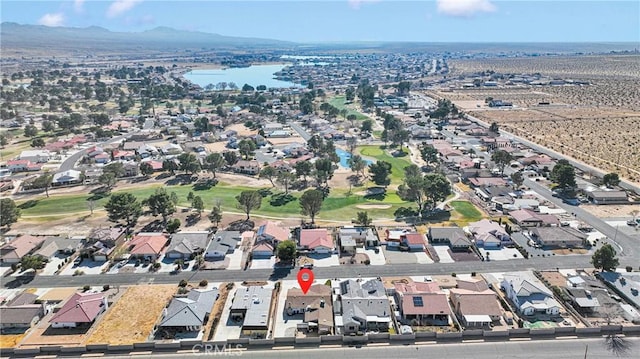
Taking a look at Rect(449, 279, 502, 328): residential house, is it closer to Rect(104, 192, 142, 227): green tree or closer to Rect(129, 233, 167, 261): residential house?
Rect(129, 233, 167, 261): residential house

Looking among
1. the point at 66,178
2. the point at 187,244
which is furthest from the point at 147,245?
the point at 66,178

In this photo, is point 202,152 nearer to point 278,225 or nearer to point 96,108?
point 278,225

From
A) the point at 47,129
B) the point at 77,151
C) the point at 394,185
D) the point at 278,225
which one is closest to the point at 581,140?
the point at 394,185

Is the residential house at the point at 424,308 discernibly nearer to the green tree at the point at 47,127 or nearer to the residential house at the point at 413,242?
the residential house at the point at 413,242

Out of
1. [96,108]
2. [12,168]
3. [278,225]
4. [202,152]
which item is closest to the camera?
[278,225]

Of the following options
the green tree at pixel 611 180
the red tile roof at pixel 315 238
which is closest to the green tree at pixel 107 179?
the red tile roof at pixel 315 238

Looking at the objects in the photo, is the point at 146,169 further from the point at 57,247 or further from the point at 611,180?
the point at 611,180
